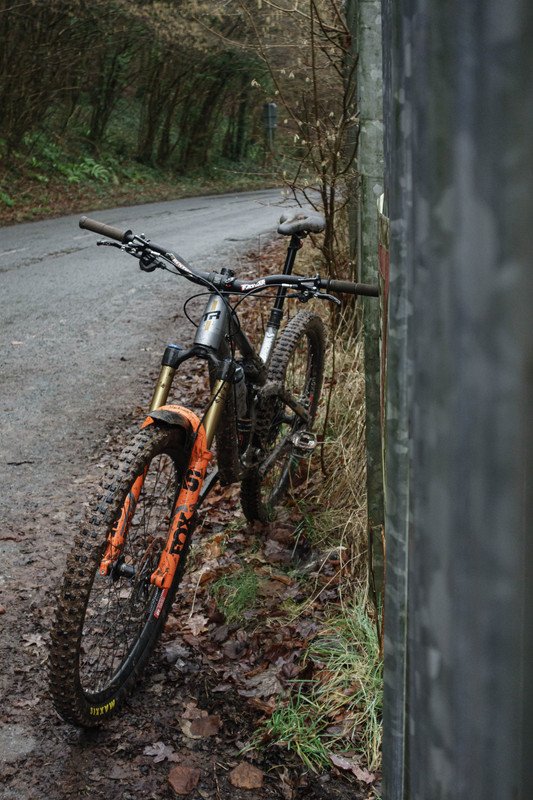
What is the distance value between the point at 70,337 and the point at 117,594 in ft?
16.6

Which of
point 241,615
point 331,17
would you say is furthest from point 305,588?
point 331,17

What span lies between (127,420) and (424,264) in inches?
217

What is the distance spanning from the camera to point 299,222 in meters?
3.78

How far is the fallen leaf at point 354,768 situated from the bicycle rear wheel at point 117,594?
820mm

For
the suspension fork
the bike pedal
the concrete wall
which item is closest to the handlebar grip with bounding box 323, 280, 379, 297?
the suspension fork

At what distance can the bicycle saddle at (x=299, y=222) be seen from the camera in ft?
12.4

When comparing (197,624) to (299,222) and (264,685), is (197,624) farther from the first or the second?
(299,222)

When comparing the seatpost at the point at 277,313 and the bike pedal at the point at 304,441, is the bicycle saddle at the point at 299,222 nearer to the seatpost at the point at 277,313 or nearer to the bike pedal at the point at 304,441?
the seatpost at the point at 277,313

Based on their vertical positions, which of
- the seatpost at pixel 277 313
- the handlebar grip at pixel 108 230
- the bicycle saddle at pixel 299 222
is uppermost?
the handlebar grip at pixel 108 230

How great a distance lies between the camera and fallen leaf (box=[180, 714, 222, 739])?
2.76 m

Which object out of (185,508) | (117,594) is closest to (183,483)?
(185,508)

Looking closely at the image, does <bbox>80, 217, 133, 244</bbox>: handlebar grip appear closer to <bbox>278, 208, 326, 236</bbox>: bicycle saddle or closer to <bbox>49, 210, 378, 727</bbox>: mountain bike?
<bbox>49, 210, 378, 727</bbox>: mountain bike

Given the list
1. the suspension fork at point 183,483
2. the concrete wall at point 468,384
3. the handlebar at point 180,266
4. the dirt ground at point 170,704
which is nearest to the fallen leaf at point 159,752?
the dirt ground at point 170,704

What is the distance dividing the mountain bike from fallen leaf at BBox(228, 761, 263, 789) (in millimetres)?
515
